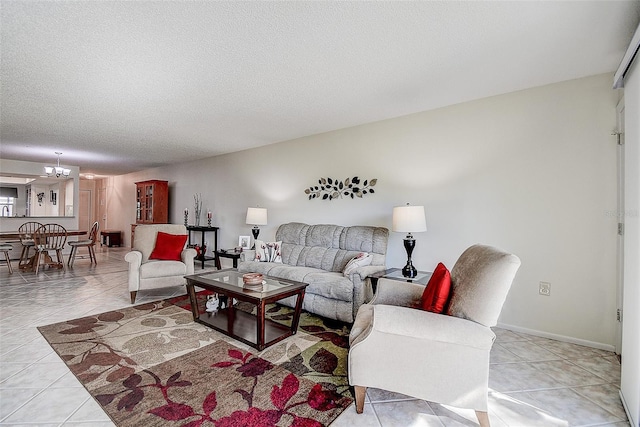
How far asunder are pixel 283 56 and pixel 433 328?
2220 millimetres

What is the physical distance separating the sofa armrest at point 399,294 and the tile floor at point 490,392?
0.61m

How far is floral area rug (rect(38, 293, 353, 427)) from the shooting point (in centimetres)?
168

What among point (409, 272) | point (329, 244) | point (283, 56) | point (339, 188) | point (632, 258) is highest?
point (283, 56)

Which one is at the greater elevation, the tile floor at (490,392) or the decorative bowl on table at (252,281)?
the decorative bowl on table at (252,281)

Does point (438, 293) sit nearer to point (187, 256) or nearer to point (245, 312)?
point (245, 312)

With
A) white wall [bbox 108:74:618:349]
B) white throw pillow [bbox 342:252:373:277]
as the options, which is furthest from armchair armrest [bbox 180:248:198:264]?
white throw pillow [bbox 342:252:373:277]

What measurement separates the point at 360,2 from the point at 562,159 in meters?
2.40

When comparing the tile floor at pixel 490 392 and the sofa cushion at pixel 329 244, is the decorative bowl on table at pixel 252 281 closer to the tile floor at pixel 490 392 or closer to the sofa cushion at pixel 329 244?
the sofa cushion at pixel 329 244

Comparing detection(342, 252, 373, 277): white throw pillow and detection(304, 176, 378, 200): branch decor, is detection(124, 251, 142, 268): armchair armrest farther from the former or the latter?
detection(342, 252, 373, 277): white throw pillow

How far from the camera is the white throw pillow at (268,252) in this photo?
13.5 ft

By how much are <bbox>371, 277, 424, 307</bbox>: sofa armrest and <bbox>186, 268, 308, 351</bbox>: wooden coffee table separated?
0.83m

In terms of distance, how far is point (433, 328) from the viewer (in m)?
1.54

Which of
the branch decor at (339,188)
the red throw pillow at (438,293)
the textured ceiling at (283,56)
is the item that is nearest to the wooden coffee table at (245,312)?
the red throw pillow at (438,293)

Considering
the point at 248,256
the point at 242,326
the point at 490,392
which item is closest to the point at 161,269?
the point at 248,256
